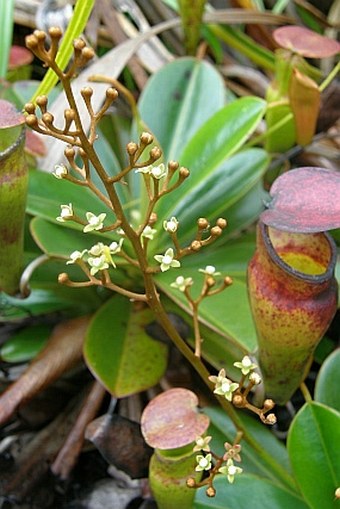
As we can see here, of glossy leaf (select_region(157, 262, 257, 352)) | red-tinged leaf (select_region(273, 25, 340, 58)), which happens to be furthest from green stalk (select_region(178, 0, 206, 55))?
glossy leaf (select_region(157, 262, 257, 352))

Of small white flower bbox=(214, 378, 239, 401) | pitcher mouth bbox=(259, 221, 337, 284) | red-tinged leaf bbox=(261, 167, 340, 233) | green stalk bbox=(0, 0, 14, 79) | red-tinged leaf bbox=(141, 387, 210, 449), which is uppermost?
green stalk bbox=(0, 0, 14, 79)

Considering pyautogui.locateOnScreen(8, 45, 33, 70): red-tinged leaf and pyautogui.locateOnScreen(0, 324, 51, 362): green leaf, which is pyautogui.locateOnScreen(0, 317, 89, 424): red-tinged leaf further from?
pyautogui.locateOnScreen(8, 45, 33, 70): red-tinged leaf

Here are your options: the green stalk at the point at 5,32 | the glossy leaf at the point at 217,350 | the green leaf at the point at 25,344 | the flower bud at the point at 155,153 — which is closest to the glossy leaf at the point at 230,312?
the glossy leaf at the point at 217,350

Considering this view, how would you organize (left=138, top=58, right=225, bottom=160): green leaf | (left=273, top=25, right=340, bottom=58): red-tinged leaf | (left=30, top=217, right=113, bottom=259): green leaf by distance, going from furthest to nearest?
(left=138, top=58, right=225, bottom=160): green leaf < (left=273, top=25, right=340, bottom=58): red-tinged leaf < (left=30, top=217, right=113, bottom=259): green leaf

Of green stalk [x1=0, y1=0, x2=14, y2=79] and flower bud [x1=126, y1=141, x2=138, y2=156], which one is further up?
flower bud [x1=126, y1=141, x2=138, y2=156]

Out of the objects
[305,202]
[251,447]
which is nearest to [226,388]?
[305,202]

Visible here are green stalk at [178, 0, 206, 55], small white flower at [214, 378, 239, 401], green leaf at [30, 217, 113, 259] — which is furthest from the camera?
green stalk at [178, 0, 206, 55]

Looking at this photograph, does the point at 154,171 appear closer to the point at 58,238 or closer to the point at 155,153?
the point at 155,153
